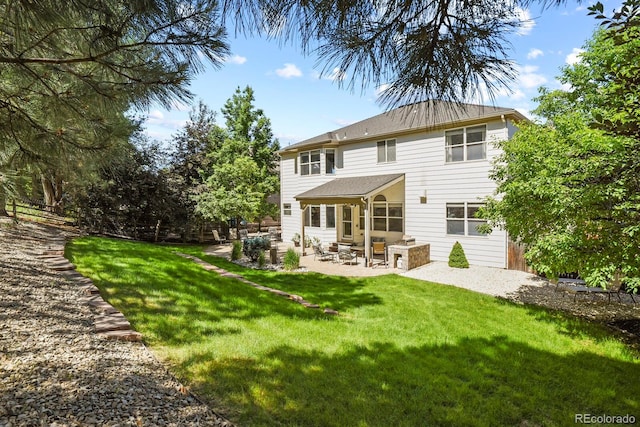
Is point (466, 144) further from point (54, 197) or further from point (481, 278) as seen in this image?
point (54, 197)

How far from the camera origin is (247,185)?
20984 millimetres

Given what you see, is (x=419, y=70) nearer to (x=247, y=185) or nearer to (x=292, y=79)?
(x=292, y=79)

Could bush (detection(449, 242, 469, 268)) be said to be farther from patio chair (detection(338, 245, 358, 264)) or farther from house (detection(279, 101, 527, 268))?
patio chair (detection(338, 245, 358, 264))

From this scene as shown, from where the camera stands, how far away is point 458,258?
1238 centimetres

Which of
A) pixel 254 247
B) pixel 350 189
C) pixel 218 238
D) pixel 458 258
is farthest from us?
pixel 218 238

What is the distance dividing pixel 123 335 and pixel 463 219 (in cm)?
1208

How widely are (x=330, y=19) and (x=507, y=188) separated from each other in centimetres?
676

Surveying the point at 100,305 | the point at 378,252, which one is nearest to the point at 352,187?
the point at 378,252

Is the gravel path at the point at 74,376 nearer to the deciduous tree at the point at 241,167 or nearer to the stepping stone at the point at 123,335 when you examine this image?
the stepping stone at the point at 123,335

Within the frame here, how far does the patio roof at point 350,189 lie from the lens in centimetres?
1337

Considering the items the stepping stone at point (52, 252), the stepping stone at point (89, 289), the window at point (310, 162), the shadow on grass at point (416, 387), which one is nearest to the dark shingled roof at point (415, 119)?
the window at point (310, 162)

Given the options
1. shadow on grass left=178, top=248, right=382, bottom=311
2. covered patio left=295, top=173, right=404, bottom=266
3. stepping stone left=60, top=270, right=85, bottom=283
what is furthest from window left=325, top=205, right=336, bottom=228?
stepping stone left=60, top=270, right=85, bottom=283

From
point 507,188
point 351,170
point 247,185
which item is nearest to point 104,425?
point 507,188

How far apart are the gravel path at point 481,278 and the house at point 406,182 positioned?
90 centimetres
